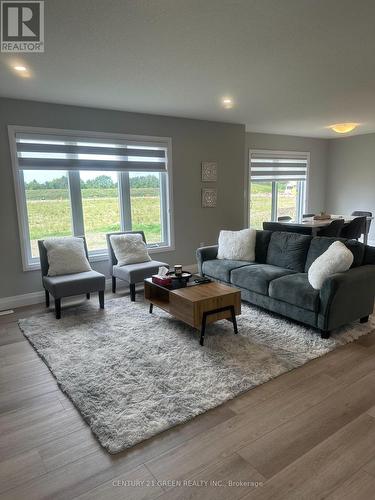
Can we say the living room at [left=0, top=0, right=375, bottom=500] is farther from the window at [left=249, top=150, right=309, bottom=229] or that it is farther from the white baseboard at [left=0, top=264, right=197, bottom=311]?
the window at [left=249, top=150, right=309, bottom=229]

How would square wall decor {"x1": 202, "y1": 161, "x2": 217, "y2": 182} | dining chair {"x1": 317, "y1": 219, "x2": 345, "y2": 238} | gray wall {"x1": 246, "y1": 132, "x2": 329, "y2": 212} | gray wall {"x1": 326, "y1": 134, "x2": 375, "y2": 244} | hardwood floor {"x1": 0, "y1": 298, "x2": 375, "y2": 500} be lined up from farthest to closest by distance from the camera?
gray wall {"x1": 326, "y1": 134, "x2": 375, "y2": 244} < gray wall {"x1": 246, "y1": 132, "x2": 329, "y2": 212} < square wall decor {"x1": 202, "y1": 161, "x2": 217, "y2": 182} < dining chair {"x1": 317, "y1": 219, "x2": 345, "y2": 238} < hardwood floor {"x1": 0, "y1": 298, "x2": 375, "y2": 500}

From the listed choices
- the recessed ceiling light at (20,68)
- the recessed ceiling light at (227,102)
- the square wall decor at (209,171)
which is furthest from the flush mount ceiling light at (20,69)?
the square wall decor at (209,171)

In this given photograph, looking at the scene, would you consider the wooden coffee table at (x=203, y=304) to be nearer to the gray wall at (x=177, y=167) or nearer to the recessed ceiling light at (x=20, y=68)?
the gray wall at (x=177, y=167)

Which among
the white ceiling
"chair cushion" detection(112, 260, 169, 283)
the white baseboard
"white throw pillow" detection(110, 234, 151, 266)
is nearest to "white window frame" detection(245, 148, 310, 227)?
the white ceiling

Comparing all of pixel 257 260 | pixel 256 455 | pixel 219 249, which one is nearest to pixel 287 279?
pixel 257 260

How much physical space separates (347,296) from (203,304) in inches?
55.1

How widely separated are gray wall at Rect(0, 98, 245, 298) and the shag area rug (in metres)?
1.02

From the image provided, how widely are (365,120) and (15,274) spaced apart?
20.8 ft

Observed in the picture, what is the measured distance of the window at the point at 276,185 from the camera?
293 inches

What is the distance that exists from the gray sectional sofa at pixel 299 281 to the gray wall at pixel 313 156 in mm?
3890

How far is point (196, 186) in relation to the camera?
229 inches

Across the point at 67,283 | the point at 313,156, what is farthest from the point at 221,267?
the point at 313,156

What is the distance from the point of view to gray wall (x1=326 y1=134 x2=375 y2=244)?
25.8 feet

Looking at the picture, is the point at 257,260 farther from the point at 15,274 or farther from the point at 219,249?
the point at 15,274
